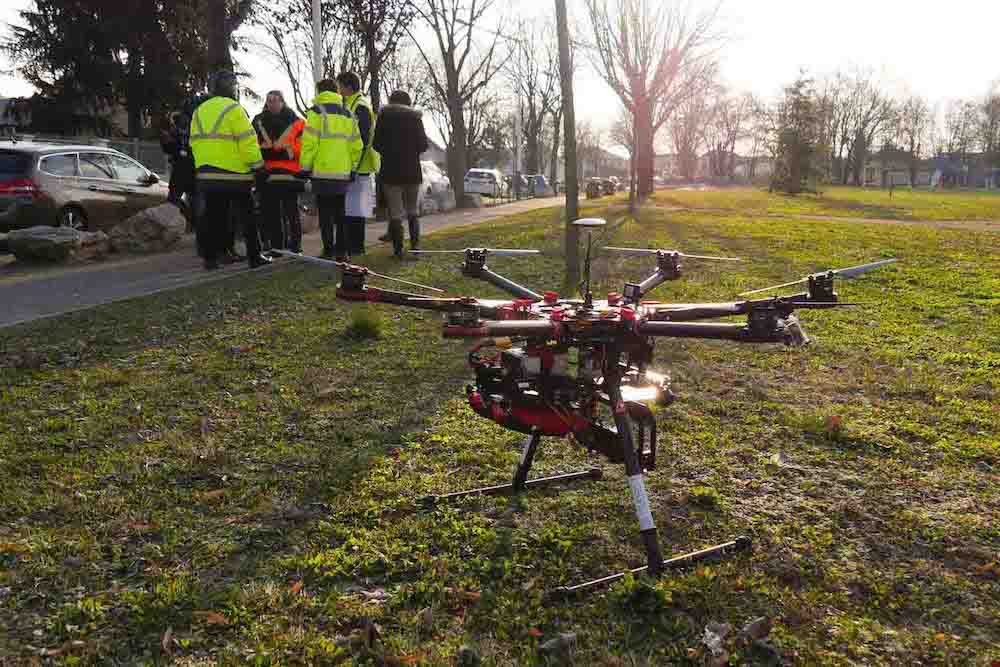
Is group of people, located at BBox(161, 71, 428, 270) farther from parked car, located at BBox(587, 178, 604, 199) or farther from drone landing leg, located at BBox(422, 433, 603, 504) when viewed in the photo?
parked car, located at BBox(587, 178, 604, 199)

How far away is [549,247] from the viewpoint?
12531 millimetres

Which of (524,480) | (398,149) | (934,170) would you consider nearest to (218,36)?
(398,149)

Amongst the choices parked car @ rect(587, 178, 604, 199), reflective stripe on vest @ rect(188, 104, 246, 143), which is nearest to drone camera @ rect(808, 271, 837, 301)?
reflective stripe on vest @ rect(188, 104, 246, 143)

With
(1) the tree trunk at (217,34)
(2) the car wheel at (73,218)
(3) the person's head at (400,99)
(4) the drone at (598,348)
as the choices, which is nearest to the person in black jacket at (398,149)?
(3) the person's head at (400,99)

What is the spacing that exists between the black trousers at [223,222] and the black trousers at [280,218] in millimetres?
221

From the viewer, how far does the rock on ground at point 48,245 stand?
1109 cm

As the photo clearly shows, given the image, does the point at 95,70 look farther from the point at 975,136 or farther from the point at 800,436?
the point at 975,136

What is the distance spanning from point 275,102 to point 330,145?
101 centimetres

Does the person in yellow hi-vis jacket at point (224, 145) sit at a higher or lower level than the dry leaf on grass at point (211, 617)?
higher

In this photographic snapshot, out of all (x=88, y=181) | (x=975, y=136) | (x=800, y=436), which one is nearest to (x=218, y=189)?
(x=88, y=181)

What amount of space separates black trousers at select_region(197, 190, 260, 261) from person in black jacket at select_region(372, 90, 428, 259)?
1.75 meters

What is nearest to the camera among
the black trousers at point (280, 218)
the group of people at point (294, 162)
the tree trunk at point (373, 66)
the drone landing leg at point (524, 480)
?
the drone landing leg at point (524, 480)

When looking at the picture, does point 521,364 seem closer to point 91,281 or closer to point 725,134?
point 91,281

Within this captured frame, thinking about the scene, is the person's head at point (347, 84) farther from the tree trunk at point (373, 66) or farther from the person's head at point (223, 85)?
the tree trunk at point (373, 66)
